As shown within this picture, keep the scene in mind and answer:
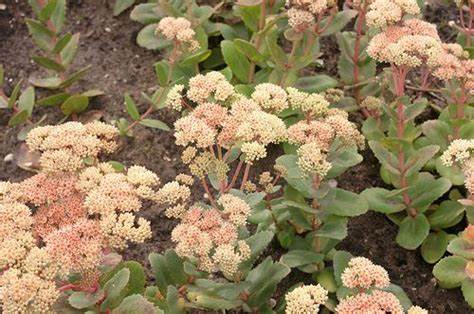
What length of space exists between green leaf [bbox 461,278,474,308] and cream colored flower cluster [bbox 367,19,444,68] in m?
1.12

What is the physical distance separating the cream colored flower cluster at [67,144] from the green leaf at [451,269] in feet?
5.78

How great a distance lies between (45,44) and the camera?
5.00 m

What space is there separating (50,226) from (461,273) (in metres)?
2.06

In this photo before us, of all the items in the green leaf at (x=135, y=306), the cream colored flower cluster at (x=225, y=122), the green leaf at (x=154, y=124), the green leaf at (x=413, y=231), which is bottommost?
the green leaf at (x=413, y=231)

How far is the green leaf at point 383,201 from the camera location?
418cm

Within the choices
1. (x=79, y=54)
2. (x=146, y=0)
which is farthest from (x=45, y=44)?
(x=146, y=0)

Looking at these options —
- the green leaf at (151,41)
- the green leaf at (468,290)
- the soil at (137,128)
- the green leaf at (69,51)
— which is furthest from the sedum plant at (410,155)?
the green leaf at (69,51)

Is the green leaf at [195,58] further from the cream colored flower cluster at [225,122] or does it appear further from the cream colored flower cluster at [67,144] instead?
the cream colored flower cluster at [67,144]

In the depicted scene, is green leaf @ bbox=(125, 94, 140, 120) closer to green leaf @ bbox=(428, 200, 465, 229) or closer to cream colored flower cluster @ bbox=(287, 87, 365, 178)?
cream colored flower cluster @ bbox=(287, 87, 365, 178)

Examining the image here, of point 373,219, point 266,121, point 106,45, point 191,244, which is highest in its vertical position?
point 266,121

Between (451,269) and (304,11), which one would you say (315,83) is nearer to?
(304,11)

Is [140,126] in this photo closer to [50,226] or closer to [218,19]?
[218,19]

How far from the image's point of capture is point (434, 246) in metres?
4.21

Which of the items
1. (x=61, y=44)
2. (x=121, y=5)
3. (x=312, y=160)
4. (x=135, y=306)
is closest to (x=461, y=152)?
(x=312, y=160)
